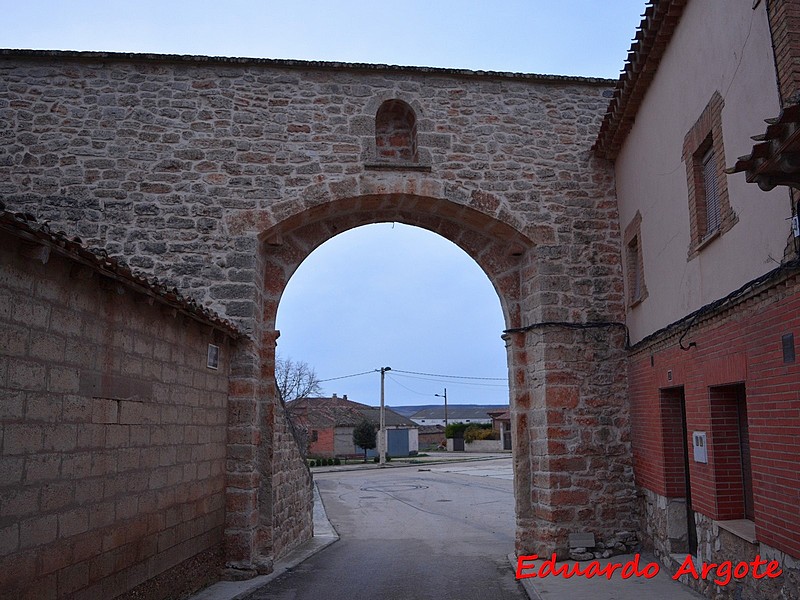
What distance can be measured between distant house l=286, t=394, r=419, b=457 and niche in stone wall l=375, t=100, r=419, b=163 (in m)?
32.2

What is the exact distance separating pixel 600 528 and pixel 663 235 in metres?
3.44

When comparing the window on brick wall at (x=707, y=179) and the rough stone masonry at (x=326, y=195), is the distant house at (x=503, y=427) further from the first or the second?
the window on brick wall at (x=707, y=179)

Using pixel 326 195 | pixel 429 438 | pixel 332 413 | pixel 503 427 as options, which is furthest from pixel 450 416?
pixel 326 195

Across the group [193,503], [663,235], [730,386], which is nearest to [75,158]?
[193,503]

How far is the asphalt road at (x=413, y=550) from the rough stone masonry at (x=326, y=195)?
820mm

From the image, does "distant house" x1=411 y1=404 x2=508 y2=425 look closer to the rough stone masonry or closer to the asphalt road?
the asphalt road

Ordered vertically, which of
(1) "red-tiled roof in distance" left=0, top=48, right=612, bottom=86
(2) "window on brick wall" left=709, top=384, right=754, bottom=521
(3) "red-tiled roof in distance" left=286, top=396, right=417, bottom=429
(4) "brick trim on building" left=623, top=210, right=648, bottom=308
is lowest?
(2) "window on brick wall" left=709, top=384, right=754, bottom=521

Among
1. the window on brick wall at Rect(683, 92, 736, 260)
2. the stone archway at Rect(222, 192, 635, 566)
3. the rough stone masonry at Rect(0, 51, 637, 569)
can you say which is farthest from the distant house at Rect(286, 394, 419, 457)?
the window on brick wall at Rect(683, 92, 736, 260)

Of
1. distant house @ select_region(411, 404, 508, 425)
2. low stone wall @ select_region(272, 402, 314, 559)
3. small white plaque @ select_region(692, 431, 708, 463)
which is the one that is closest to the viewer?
small white plaque @ select_region(692, 431, 708, 463)

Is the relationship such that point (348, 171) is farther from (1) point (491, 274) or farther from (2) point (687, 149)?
(2) point (687, 149)

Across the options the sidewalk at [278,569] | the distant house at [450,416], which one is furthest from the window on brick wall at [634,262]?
the distant house at [450,416]

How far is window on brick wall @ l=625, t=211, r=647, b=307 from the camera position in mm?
8234

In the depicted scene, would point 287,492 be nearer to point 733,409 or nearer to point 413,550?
point 413,550
